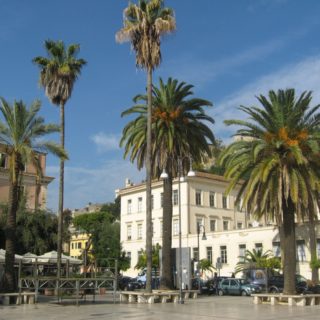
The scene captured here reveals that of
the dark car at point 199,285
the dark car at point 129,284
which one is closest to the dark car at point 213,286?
the dark car at point 199,285

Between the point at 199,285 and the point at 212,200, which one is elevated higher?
the point at 212,200

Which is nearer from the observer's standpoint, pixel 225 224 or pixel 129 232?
pixel 225 224

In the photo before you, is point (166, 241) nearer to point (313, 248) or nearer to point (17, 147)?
point (17, 147)

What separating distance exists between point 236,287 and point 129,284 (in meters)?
10.9

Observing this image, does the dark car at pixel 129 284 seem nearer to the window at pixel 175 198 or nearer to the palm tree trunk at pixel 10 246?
the window at pixel 175 198

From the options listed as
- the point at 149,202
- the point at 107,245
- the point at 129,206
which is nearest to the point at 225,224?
the point at 129,206

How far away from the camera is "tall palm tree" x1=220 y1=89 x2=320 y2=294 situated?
26.2 meters

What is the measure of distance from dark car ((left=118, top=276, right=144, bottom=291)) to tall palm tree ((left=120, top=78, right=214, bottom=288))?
570 inches

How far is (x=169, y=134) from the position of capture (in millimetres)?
33094

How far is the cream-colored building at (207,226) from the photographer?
50.9 meters

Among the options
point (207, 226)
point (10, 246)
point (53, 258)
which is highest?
point (207, 226)

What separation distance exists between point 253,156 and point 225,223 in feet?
137

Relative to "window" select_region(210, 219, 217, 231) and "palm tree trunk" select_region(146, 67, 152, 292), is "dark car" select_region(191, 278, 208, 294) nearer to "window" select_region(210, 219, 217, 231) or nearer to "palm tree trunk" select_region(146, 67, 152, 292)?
"palm tree trunk" select_region(146, 67, 152, 292)

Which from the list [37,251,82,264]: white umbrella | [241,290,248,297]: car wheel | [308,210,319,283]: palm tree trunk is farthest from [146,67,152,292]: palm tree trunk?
[308,210,319,283]: palm tree trunk
